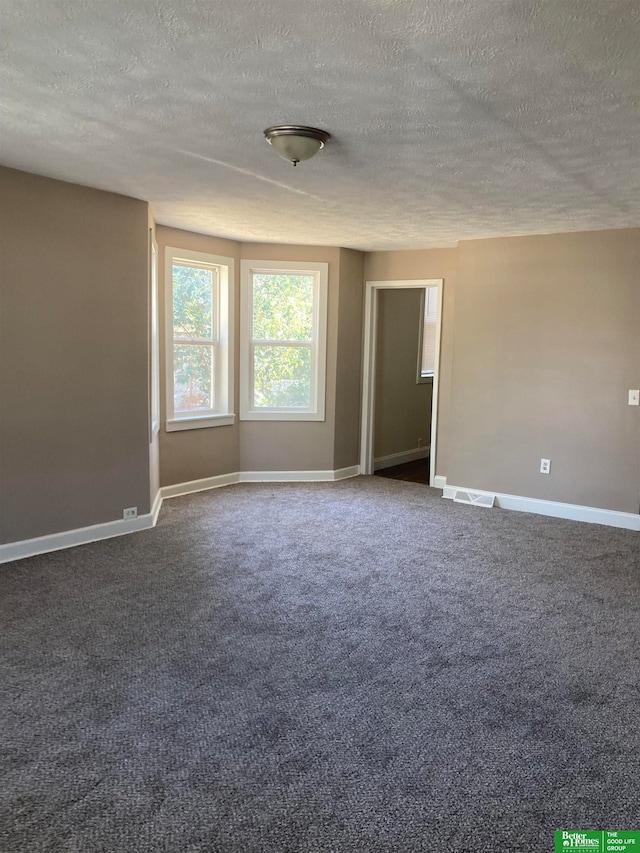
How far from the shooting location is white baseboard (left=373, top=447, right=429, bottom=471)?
284 inches

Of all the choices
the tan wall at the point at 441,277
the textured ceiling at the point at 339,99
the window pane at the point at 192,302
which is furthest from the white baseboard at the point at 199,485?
the textured ceiling at the point at 339,99

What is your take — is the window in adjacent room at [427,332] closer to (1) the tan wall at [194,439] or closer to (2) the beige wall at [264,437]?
(2) the beige wall at [264,437]

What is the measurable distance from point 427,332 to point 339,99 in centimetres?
554

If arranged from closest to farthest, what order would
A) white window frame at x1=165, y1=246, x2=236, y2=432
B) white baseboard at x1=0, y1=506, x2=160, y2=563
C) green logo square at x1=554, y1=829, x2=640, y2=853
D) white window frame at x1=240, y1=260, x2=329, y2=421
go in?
green logo square at x1=554, y1=829, x2=640, y2=853, white baseboard at x1=0, y1=506, x2=160, y2=563, white window frame at x1=165, y1=246, x2=236, y2=432, white window frame at x1=240, y1=260, x2=329, y2=421

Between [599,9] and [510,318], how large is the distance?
12.6 feet

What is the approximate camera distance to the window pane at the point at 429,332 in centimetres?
765

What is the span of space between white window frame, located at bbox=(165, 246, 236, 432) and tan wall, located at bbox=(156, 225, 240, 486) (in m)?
0.05

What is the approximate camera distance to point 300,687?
8.54ft

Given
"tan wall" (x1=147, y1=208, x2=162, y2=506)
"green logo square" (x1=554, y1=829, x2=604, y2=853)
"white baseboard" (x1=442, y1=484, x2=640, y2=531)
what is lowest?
"green logo square" (x1=554, y1=829, x2=604, y2=853)

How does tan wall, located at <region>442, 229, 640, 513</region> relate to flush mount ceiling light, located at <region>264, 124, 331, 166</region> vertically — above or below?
below

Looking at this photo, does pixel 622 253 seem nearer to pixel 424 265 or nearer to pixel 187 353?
pixel 424 265

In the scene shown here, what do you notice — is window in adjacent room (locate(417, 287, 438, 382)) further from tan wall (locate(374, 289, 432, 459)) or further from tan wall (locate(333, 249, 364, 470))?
tan wall (locate(333, 249, 364, 470))

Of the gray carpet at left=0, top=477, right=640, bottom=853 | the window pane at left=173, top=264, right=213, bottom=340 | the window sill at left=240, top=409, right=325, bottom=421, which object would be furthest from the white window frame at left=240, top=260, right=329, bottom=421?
the gray carpet at left=0, top=477, right=640, bottom=853

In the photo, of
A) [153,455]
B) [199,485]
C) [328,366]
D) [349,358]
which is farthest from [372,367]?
[153,455]
